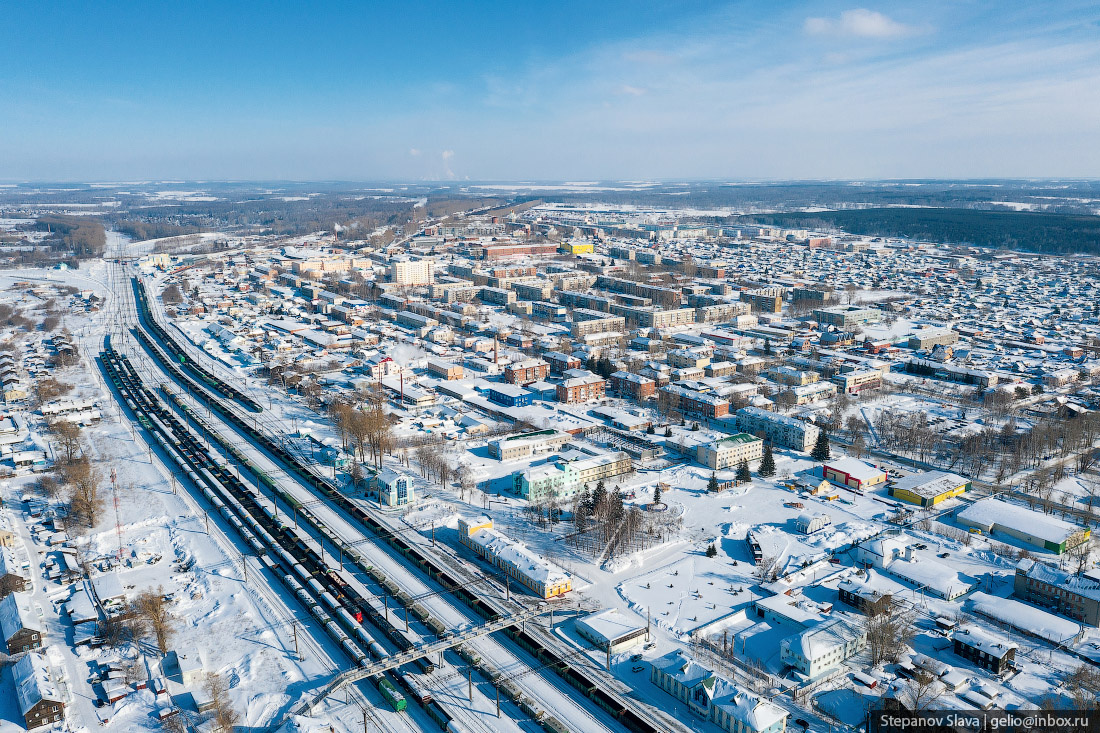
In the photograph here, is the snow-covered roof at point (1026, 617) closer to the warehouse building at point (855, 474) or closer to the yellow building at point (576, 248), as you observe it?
the warehouse building at point (855, 474)

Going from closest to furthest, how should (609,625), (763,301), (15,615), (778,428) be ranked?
1. (15,615)
2. (609,625)
3. (778,428)
4. (763,301)

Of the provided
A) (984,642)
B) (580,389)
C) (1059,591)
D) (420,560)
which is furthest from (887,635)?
(580,389)

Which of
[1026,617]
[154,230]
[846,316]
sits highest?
[154,230]

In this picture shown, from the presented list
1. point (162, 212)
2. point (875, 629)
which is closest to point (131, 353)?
point (875, 629)

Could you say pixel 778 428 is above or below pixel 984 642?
above

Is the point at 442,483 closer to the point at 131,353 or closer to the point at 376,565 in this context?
the point at 376,565

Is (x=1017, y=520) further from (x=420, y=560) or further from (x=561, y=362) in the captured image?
(x=561, y=362)
